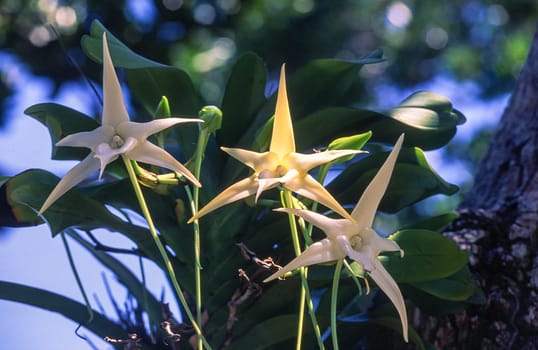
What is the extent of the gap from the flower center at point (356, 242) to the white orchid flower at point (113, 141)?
158mm

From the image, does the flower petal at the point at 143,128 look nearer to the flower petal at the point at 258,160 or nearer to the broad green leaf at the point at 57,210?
the flower petal at the point at 258,160

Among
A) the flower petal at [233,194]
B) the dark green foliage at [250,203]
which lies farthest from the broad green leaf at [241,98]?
the flower petal at [233,194]

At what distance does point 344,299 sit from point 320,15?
226 centimetres

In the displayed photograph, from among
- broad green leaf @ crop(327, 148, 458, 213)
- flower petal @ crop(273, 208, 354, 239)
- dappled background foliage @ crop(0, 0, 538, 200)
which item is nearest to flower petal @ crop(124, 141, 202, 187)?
flower petal @ crop(273, 208, 354, 239)

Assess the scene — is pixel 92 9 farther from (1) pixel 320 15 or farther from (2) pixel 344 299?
(2) pixel 344 299

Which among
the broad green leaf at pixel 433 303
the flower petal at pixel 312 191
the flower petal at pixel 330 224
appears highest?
the flower petal at pixel 312 191

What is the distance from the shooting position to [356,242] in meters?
0.83

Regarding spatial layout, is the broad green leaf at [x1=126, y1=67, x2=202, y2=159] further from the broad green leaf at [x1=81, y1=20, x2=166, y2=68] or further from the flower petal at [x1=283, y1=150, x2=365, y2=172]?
the flower petal at [x1=283, y1=150, x2=365, y2=172]

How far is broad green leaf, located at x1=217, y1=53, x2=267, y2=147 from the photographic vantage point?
1.18m

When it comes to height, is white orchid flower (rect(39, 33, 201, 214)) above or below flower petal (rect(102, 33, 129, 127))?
below

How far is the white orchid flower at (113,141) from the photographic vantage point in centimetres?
82

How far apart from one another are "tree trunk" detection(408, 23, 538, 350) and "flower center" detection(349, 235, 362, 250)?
1.53 feet

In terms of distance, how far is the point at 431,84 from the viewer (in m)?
4.04

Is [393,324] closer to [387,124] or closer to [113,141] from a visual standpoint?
[387,124]
